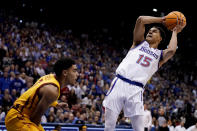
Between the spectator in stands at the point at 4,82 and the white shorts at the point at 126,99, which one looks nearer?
the white shorts at the point at 126,99

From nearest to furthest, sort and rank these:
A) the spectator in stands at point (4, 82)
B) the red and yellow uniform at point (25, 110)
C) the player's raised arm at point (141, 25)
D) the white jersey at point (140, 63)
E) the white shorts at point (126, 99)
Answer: the red and yellow uniform at point (25, 110) → the white shorts at point (126, 99) → the white jersey at point (140, 63) → the player's raised arm at point (141, 25) → the spectator in stands at point (4, 82)

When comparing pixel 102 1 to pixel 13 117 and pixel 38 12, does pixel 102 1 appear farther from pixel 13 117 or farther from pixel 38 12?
pixel 13 117

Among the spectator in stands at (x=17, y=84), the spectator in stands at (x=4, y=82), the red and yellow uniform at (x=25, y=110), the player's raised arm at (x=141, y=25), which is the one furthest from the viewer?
the spectator in stands at (x=17, y=84)

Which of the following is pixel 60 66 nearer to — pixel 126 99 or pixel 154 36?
pixel 126 99

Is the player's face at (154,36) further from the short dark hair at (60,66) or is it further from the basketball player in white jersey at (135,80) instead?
the short dark hair at (60,66)

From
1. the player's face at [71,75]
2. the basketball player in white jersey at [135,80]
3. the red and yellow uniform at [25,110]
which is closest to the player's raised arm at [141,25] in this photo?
the basketball player in white jersey at [135,80]

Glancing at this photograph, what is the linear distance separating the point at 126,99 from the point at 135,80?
13.0 inches

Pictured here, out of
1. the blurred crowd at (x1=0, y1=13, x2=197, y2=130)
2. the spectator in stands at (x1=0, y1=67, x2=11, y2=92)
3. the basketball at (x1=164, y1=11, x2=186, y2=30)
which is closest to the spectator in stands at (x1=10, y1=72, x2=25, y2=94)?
the blurred crowd at (x1=0, y1=13, x2=197, y2=130)

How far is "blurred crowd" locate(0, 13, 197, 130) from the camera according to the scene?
9609 mm

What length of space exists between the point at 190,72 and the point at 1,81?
18.2 meters

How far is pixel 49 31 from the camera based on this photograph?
54.0ft

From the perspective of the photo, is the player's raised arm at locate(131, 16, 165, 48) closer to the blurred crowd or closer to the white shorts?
the white shorts

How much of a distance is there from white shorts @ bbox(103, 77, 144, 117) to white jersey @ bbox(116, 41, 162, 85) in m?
0.16

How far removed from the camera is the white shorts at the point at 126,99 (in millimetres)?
4328
